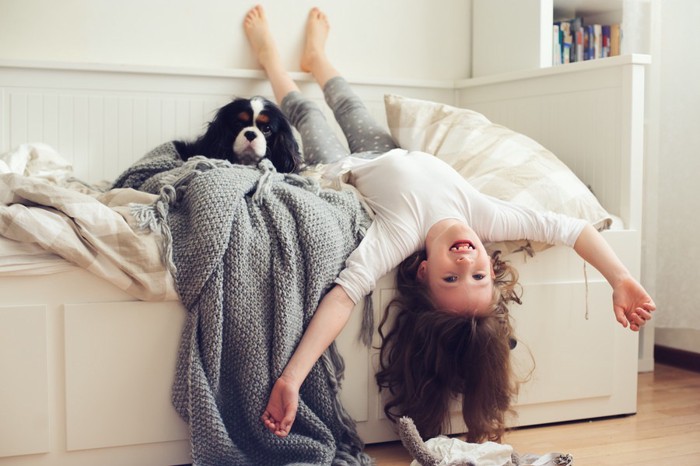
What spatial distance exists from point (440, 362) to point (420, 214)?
0.28 metres

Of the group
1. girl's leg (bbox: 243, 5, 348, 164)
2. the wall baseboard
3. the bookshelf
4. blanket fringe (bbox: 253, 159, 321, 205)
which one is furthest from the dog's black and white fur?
the wall baseboard

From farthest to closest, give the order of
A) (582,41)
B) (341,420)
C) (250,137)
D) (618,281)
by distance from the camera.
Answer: (582,41)
(250,137)
(618,281)
(341,420)

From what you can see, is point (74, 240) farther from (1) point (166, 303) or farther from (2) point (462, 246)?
(2) point (462, 246)

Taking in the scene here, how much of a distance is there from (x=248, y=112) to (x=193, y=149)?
15cm

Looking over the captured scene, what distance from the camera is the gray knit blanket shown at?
132cm

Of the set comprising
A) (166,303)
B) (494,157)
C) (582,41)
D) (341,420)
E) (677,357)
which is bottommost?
(677,357)

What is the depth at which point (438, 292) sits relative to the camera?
1478 millimetres

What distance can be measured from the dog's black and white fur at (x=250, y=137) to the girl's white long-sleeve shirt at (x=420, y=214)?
0.68ft

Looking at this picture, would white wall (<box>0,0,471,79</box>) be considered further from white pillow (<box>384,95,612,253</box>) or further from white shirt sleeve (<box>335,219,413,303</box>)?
white shirt sleeve (<box>335,219,413,303</box>)

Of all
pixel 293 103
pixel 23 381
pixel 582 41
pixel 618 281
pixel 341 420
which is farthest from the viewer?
pixel 582 41

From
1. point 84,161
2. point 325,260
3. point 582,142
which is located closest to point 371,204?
point 325,260

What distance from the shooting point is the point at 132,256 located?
1.32 metres

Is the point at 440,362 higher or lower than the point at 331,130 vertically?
lower

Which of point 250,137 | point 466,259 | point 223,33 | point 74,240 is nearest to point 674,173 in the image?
point 466,259
